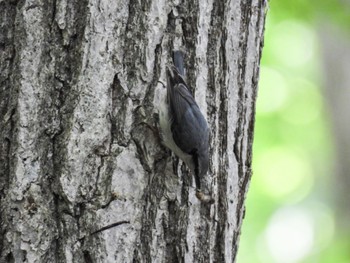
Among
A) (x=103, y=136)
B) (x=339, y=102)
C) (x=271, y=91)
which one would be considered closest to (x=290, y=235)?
(x=271, y=91)

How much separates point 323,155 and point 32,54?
845cm

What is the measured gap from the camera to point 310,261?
843 centimetres

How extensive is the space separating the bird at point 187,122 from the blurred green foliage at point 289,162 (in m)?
5.75

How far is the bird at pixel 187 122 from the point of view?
244cm

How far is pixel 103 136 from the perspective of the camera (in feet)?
7.62

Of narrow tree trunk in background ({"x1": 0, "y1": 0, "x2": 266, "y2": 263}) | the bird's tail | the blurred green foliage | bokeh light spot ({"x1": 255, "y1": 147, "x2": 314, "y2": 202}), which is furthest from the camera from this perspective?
bokeh light spot ({"x1": 255, "y1": 147, "x2": 314, "y2": 202})

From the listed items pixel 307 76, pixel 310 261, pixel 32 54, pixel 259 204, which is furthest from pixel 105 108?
pixel 307 76

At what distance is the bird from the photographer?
244cm

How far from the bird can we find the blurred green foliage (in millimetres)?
5753

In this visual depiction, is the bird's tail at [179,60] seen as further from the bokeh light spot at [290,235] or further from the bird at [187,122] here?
the bokeh light spot at [290,235]

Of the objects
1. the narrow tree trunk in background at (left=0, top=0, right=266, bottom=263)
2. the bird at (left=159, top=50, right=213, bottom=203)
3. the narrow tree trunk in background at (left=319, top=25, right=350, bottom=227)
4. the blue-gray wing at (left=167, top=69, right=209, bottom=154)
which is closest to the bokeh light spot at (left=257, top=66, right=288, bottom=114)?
the narrow tree trunk in background at (left=319, top=25, right=350, bottom=227)

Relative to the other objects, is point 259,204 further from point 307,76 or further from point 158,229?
point 158,229

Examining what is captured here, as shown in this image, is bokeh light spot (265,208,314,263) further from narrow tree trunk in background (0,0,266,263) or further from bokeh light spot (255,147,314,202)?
narrow tree trunk in background (0,0,266,263)

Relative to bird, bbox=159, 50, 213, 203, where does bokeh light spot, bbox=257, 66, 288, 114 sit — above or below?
above
